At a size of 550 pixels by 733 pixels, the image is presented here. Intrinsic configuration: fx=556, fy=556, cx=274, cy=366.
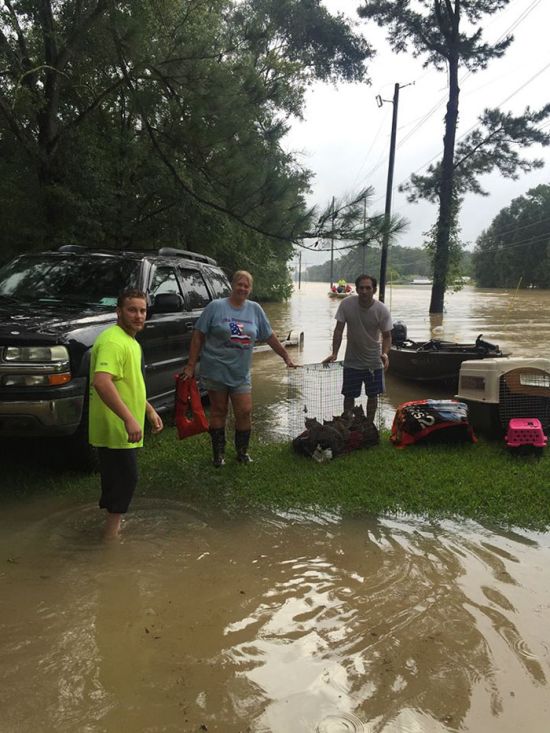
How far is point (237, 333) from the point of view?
16.9 feet

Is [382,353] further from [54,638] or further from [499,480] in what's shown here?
[54,638]

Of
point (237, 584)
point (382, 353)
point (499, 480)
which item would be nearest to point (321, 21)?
point (382, 353)

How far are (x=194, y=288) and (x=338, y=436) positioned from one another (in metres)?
2.74

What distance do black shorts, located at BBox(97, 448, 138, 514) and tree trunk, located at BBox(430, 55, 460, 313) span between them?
24184 millimetres

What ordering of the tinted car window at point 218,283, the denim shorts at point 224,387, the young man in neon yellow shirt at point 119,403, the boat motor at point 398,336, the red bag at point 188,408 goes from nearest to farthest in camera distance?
the young man in neon yellow shirt at point 119,403
the red bag at point 188,408
the denim shorts at point 224,387
the tinted car window at point 218,283
the boat motor at point 398,336

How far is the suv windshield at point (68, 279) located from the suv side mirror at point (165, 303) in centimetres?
39

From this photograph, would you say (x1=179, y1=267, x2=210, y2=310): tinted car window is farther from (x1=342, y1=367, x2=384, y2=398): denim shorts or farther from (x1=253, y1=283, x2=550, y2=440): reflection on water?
(x1=342, y1=367, x2=384, y2=398): denim shorts

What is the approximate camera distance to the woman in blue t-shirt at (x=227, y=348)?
16.8 feet

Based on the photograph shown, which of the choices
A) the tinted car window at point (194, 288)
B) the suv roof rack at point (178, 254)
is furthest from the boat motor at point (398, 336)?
the tinted car window at point (194, 288)

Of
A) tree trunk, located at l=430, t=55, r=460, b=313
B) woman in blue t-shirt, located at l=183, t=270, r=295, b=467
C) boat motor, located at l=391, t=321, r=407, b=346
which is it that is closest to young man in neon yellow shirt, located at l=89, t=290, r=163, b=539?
woman in blue t-shirt, located at l=183, t=270, r=295, b=467

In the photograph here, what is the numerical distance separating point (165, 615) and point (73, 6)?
29.7 feet

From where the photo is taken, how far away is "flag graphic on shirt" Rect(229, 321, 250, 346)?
512cm

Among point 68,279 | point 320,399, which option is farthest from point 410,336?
point 68,279

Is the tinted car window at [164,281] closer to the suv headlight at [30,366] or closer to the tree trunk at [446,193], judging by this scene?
the suv headlight at [30,366]
